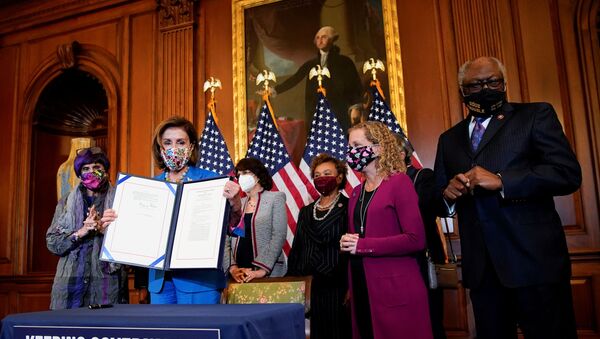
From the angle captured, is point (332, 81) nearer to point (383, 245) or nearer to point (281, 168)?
point (281, 168)

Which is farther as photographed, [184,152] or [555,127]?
[184,152]

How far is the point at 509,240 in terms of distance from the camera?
2.04 meters

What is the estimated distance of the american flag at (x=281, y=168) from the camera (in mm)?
5000

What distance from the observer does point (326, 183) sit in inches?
154

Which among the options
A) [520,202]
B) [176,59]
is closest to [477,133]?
[520,202]

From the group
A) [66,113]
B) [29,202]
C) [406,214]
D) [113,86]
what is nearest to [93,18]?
[113,86]

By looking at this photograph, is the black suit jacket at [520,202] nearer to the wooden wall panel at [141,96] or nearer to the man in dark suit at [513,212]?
the man in dark suit at [513,212]

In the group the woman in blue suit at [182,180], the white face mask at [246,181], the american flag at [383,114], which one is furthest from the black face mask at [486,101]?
the american flag at [383,114]

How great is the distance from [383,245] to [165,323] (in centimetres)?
140

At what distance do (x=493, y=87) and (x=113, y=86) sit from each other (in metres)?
5.38

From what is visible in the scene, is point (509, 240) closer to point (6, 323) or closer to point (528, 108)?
point (528, 108)

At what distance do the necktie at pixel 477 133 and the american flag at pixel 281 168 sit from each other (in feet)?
8.91

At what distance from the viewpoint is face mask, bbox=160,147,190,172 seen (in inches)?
94.4

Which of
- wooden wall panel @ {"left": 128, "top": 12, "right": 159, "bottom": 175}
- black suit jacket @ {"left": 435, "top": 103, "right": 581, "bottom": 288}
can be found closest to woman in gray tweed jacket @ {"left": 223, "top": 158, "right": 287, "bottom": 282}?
black suit jacket @ {"left": 435, "top": 103, "right": 581, "bottom": 288}
